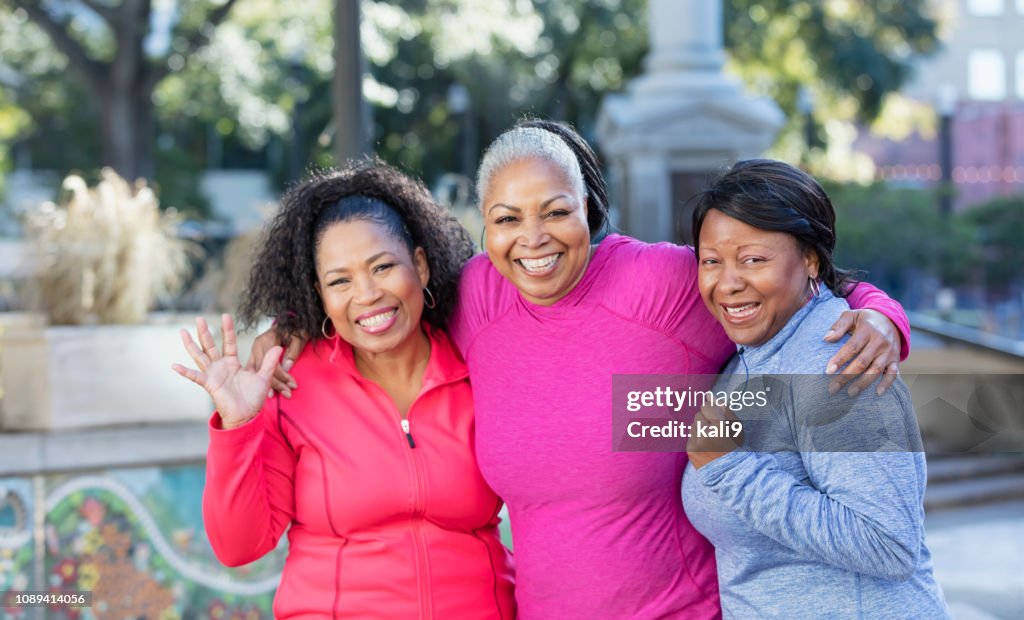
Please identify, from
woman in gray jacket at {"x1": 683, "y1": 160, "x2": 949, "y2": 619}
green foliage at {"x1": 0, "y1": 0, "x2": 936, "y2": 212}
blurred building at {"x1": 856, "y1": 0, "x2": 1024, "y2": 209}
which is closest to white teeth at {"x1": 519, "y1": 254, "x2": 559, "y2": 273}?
woman in gray jacket at {"x1": 683, "y1": 160, "x2": 949, "y2": 619}

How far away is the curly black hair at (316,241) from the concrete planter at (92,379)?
2277 mm

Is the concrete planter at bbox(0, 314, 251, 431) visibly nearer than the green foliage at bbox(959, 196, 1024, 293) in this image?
Yes

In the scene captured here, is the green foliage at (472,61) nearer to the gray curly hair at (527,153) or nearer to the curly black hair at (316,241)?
the curly black hair at (316,241)

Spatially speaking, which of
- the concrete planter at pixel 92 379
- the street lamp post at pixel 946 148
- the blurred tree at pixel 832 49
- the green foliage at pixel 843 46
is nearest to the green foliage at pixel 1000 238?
the street lamp post at pixel 946 148

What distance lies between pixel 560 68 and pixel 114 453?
1779cm

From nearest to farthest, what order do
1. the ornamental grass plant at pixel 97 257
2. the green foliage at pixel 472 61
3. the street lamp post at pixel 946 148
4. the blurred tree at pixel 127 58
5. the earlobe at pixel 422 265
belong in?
1. the earlobe at pixel 422 265
2. the ornamental grass plant at pixel 97 257
3. the blurred tree at pixel 127 58
4. the green foliage at pixel 472 61
5. the street lamp post at pixel 946 148

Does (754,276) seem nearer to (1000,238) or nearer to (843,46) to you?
(843,46)

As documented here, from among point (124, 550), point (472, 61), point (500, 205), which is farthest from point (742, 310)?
point (472, 61)

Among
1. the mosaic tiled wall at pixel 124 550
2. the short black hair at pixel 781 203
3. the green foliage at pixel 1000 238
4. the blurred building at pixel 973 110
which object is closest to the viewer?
the short black hair at pixel 781 203

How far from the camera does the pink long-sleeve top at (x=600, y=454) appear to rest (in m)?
2.36

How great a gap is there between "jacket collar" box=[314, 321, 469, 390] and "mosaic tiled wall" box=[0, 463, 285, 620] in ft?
5.50

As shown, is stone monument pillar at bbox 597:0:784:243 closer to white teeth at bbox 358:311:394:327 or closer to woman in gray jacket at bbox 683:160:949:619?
white teeth at bbox 358:311:394:327

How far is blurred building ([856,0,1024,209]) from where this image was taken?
31.4m

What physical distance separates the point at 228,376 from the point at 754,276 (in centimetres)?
121
